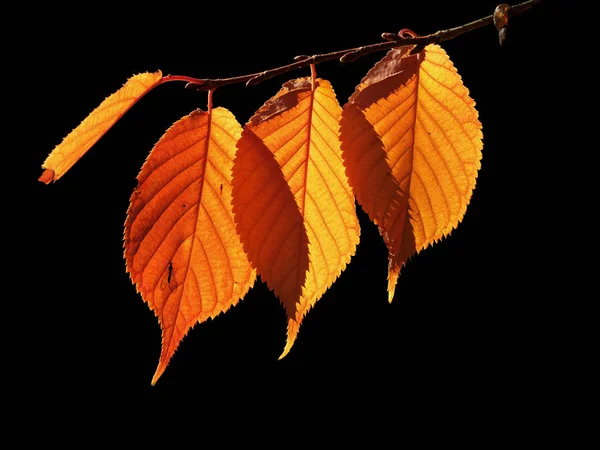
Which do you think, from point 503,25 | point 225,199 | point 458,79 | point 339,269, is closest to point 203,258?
point 225,199

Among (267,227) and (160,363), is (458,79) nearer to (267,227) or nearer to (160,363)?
(267,227)

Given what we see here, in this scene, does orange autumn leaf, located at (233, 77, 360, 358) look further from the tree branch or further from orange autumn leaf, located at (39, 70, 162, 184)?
orange autumn leaf, located at (39, 70, 162, 184)

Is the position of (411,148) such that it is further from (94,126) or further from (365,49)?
(94,126)

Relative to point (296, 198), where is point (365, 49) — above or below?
above

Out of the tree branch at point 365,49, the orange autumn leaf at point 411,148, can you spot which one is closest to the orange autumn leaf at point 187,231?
the tree branch at point 365,49

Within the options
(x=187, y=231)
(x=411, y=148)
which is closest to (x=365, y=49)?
(x=411, y=148)

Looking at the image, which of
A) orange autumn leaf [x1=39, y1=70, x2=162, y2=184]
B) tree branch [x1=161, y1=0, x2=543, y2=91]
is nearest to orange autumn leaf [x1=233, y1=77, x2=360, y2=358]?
tree branch [x1=161, y1=0, x2=543, y2=91]

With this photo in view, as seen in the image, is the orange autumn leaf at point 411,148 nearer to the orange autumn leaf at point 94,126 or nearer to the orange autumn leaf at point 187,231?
the orange autumn leaf at point 187,231
